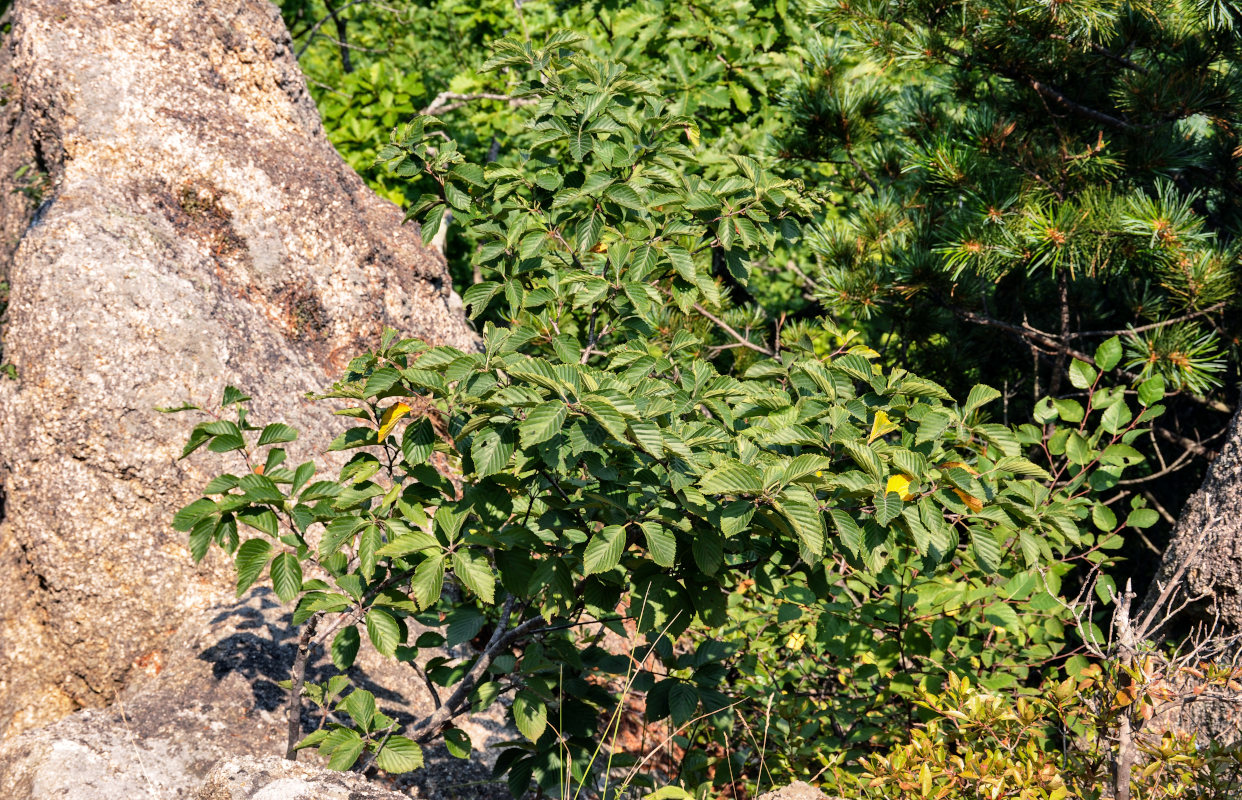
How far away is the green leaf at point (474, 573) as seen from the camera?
6.72 feet

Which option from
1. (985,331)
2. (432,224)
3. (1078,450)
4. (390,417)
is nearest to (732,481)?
(390,417)

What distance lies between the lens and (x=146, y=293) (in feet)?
11.3

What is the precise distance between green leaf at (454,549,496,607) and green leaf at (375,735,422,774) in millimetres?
558

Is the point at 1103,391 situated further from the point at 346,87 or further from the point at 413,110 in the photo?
the point at 346,87

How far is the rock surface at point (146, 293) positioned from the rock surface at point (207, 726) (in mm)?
210

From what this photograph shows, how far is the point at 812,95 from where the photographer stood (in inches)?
161

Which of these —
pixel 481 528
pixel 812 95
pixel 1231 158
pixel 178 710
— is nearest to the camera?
pixel 481 528

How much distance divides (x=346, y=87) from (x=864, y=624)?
5.10 metres

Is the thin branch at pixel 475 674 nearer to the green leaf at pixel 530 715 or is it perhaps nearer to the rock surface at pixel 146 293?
the green leaf at pixel 530 715

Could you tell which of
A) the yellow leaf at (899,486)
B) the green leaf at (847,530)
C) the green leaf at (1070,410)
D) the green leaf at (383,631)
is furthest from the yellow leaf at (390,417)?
the green leaf at (1070,410)

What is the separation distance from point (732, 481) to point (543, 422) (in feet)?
1.35

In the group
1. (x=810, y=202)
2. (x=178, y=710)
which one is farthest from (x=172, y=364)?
(x=810, y=202)

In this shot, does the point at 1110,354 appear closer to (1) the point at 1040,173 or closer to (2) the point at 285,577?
(1) the point at 1040,173

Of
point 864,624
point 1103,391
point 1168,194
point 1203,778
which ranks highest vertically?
point 1168,194
